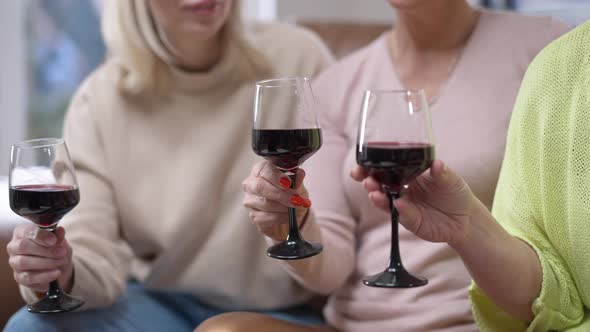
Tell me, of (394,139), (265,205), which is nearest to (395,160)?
(394,139)

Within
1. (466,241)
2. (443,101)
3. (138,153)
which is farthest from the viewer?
(138,153)

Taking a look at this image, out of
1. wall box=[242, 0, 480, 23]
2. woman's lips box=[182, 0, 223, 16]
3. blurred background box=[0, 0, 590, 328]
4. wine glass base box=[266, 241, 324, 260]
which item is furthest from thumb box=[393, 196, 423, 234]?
wall box=[242, 0, 480, 23]

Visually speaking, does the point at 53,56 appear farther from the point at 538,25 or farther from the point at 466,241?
the point at 466,241

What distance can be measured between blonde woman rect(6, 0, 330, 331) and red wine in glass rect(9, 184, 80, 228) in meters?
0.44

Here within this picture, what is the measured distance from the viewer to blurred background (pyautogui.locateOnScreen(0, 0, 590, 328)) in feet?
11.3

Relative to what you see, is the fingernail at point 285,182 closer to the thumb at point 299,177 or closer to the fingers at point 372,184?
the thumb at point 299,177

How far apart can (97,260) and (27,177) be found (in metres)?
0.43

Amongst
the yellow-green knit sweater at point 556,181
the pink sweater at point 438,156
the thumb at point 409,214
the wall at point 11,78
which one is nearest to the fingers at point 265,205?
the pink sweater at point 438,156

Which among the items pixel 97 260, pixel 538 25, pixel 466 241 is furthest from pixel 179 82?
pixel 466 241

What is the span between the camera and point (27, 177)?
1.44 metres

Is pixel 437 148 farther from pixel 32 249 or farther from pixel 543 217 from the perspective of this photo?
pixel 32 249

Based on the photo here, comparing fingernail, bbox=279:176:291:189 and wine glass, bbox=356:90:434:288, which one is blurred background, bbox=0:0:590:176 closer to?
fingernail, bbox=279:176:291:189

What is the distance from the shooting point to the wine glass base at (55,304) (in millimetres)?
1443

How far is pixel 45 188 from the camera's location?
4.68 ft
